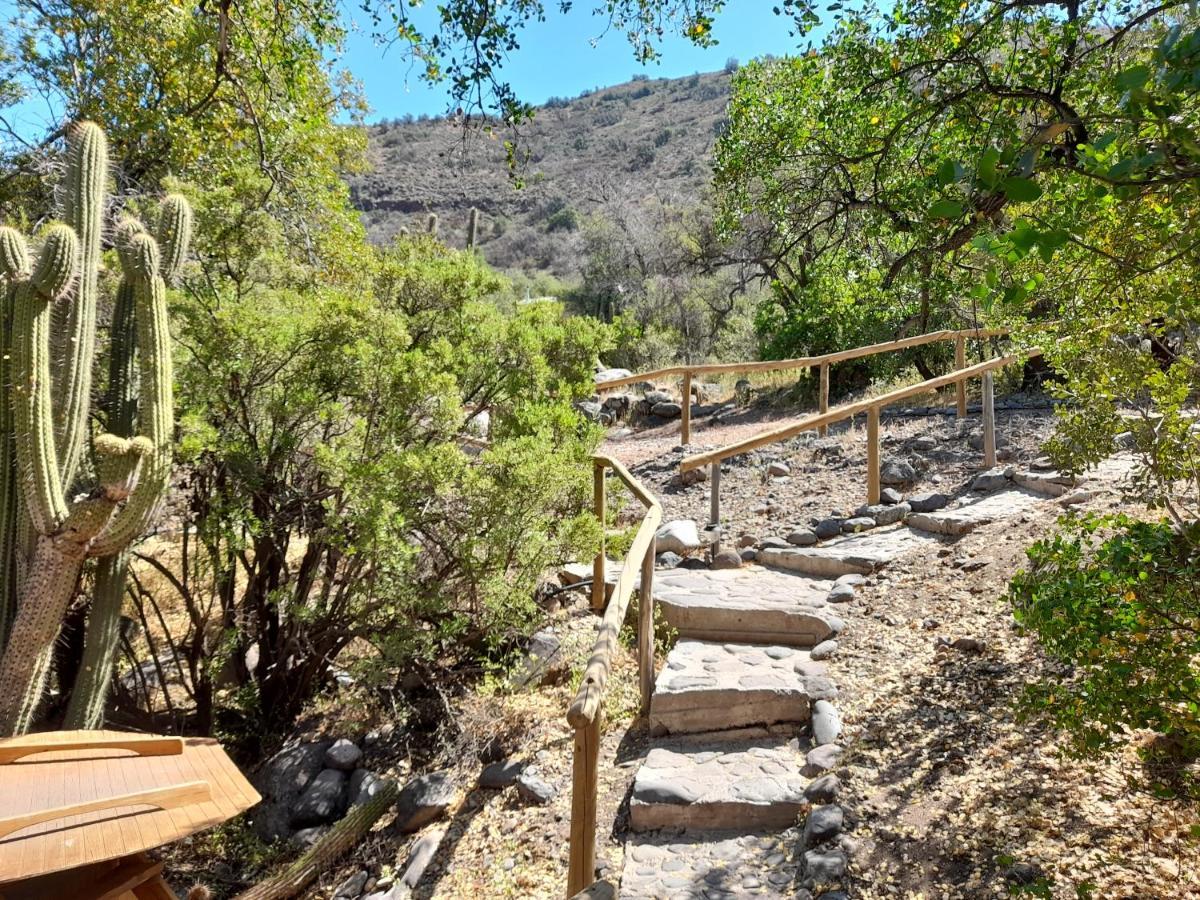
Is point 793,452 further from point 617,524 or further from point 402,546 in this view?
point 402,546

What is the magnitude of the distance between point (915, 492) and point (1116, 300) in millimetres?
3633

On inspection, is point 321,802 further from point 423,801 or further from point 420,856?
point 420,856

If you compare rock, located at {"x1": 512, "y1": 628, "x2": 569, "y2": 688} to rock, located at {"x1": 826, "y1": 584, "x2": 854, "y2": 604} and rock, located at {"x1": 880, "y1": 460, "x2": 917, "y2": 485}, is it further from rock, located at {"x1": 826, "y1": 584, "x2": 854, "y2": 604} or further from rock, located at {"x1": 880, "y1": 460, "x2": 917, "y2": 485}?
rock, located at {"x1": 880, "y1": 460, "x2": 917, "y2": 485}

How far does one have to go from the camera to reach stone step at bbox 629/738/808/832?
10.5 ft

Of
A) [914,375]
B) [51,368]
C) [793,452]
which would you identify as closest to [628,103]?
[914,375]

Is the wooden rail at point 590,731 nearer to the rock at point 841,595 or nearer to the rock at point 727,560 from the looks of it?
the rock at point 841,595

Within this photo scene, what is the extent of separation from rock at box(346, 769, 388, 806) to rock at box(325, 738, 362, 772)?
61 mm

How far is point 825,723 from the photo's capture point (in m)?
3.64

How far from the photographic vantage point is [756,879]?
288cm

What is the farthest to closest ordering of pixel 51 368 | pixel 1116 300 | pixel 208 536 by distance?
pixel 208 536 → pixel 51 368 → pixel 1116 300

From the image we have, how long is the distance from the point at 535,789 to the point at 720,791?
1006mm

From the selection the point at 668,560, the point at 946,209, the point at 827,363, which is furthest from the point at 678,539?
the point at 946,209

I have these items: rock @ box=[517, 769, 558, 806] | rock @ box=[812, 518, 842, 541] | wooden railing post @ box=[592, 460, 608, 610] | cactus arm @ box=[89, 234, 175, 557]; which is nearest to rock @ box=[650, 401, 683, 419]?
rock @ box=[812, 518, 842, 541]

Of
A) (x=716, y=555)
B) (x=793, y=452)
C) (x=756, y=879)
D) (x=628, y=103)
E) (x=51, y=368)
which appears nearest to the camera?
(x=756, y=879)
